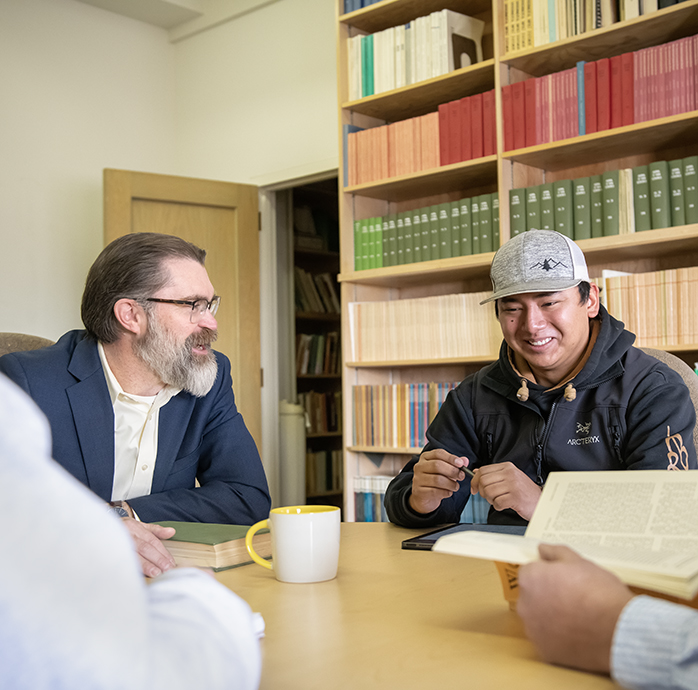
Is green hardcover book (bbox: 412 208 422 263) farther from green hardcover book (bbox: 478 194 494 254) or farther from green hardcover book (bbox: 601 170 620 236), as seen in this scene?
green hardcover book (bbox: 601 170 620 236)

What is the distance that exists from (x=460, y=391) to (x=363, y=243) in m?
1.62

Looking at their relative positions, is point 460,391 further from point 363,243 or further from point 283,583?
point 363,243

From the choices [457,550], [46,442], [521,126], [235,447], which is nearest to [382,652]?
[457,550]

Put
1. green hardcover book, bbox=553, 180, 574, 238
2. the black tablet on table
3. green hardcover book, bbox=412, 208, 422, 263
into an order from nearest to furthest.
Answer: the black tablet on table, green hardcover book, bbox=553, 180, 574, 238, green hardcover book, bbox=412, 208, 422, 263

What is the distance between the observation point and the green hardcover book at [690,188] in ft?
7.96

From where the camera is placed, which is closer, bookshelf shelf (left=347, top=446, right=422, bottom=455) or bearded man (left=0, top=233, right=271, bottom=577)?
bearded man (left=0, top=233, right=271, bottom=577)

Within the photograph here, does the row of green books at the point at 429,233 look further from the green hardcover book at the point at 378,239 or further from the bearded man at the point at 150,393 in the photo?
the bearded man at the point at 150,393

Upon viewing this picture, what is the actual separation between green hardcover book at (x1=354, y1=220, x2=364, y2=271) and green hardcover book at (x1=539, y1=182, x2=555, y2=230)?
0.87 metres

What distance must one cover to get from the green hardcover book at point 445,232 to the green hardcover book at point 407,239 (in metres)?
0.15

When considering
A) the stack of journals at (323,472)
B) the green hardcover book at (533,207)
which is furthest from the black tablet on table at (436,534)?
the stack of journals at (323,472)

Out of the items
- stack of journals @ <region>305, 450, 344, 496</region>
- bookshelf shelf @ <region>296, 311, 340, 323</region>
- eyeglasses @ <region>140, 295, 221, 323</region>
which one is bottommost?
stack of journals @ <region>305, 450, 344, 496</region>

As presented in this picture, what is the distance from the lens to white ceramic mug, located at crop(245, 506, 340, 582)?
953mm

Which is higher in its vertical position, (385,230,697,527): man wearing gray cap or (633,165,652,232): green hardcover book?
(633,165,652,232): green hardcover book

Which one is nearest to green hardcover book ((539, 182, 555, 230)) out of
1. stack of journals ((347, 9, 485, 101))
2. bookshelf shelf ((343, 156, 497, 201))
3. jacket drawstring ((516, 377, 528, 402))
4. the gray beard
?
bookshelf shelf ((343, 156, 497, 201))
